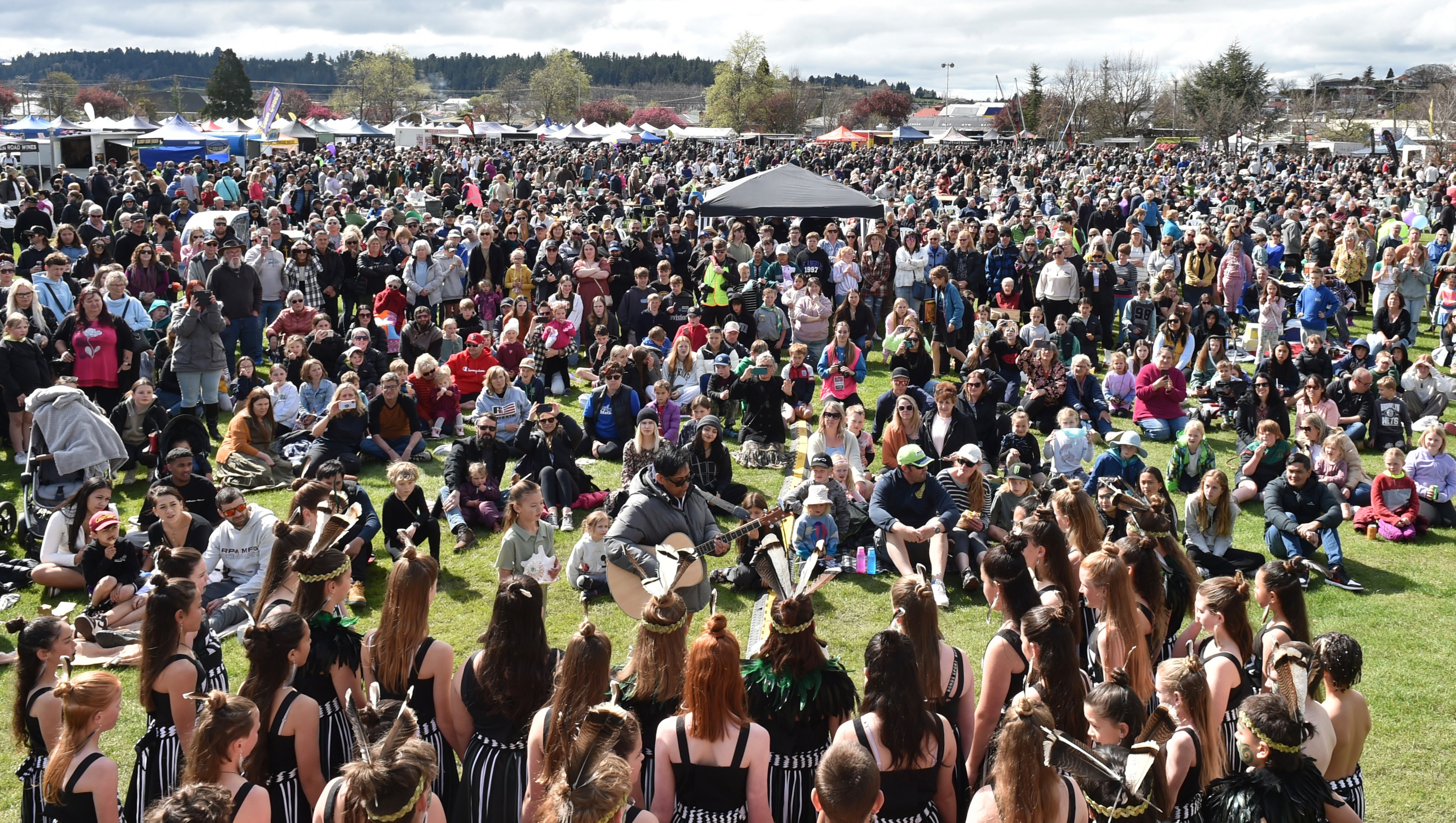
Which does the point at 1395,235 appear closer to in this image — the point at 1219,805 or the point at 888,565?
the point at 888,565

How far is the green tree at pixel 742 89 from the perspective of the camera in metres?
85.9

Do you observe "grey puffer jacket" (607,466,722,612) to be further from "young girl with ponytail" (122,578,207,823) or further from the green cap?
"young girl with ponytail" (122,578,207,823)

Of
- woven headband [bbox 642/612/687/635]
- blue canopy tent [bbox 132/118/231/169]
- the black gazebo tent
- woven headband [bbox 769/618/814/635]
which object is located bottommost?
woven headband [bbox 642/612/687/635]

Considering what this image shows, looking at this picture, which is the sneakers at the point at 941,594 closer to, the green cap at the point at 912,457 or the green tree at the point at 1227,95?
the green cap at the point at 912,457

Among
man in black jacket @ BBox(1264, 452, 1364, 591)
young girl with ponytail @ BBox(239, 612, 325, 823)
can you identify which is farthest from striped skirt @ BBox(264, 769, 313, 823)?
man in black jacket @ BBox(1264, 452, 1364, 591)

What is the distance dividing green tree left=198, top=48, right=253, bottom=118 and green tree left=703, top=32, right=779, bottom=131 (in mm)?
34108

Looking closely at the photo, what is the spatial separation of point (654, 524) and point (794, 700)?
2.32m

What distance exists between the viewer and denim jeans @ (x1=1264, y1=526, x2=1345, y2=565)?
7914 mm

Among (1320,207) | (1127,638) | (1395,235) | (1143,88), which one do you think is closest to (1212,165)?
(1320,207)

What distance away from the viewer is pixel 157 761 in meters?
4.11

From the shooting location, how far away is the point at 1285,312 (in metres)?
14.7

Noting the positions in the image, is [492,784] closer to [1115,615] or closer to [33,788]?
[33,788]

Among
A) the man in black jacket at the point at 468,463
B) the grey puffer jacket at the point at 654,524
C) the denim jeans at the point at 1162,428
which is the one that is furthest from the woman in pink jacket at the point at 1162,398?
the grey puffer jacket at the point at 654,524

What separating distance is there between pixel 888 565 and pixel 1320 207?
1783cm
